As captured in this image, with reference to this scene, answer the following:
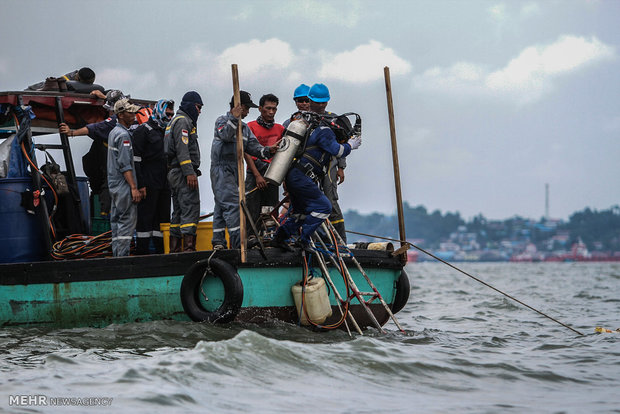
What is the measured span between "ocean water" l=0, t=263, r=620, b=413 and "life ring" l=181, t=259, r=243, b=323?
112 millimetres

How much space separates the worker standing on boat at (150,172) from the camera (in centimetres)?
874

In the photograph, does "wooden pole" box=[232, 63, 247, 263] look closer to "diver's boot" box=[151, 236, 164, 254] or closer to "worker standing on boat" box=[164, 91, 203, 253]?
"worker standing on boat" box=[164, 91, 203, 253]

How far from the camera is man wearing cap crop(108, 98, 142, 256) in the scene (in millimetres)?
8430

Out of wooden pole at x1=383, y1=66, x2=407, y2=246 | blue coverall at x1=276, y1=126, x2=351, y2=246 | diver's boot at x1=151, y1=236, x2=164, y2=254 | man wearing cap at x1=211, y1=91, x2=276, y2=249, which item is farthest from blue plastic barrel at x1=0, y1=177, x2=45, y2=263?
wooden pole at x1=383, y1=66, x2=407, y2=246

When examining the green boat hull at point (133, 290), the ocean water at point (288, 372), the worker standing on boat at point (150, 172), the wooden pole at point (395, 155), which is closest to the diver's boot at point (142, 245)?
the worker standing on boat at point (150, 172)

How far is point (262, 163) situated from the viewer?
9117 millimetres

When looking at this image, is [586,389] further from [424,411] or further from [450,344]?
[450,344]

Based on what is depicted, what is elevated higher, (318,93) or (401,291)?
(318,93)

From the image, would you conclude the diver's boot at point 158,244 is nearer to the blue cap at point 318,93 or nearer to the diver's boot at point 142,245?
the diver's boot at point 142,245

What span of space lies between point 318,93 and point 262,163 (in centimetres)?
113

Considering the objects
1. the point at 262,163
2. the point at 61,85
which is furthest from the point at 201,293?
the point at 61,85

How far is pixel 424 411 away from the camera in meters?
5.29

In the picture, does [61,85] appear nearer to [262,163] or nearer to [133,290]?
[262,163]

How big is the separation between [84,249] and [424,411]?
16.1ft
